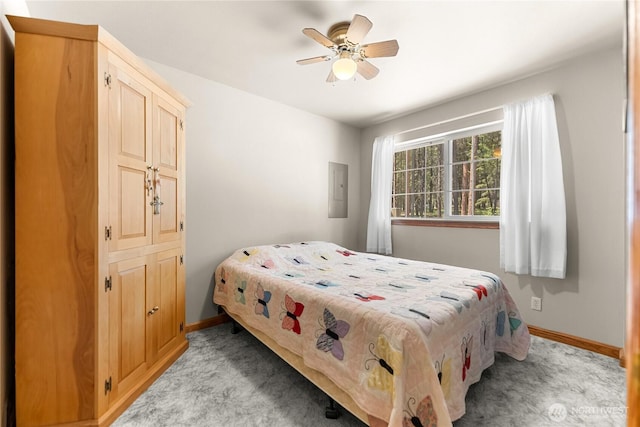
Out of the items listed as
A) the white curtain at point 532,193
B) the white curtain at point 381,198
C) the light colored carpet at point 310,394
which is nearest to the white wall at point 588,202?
the white curtain at point 532,193

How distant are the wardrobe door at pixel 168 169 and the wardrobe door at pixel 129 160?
0.07m

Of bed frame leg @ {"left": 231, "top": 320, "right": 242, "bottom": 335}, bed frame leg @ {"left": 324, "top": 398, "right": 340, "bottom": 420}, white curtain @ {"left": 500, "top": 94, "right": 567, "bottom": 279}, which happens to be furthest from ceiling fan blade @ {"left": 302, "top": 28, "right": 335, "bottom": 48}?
bed frame leg @ {"left": 231, "top": 320, "right": 242, "bottom": 335}

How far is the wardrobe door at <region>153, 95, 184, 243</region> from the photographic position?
6.19 feet

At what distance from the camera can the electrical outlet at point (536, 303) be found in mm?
2502

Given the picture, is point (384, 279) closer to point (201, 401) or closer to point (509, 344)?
point (509, 344)

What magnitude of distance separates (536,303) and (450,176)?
61.3 inches

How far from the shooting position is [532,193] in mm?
2479

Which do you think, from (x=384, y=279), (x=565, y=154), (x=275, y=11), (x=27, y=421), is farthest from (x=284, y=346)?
(x=565, y=154)

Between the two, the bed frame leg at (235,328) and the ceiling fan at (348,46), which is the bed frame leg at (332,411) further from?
the ceiling fan at (348,46)

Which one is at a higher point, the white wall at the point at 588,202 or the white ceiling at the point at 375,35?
the white ceiling at the point at 375,35

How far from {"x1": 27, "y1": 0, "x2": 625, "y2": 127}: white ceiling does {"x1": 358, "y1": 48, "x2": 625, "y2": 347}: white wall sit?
201 millimetres

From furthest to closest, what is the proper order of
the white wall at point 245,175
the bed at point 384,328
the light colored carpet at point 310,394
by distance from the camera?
the white wall at point 245,175
the light colored carpet at point 310,394
the bed at point 384,328

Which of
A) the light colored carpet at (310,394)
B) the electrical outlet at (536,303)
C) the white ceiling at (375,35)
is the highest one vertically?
the white ceiling at (375,35)

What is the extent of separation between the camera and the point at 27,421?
133cm
